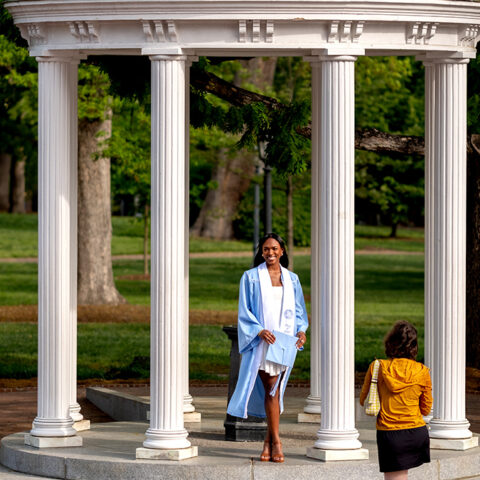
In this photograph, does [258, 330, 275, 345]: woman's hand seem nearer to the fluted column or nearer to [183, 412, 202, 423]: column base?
the fluted column

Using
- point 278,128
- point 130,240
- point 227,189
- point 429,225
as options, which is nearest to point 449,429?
point 429,225

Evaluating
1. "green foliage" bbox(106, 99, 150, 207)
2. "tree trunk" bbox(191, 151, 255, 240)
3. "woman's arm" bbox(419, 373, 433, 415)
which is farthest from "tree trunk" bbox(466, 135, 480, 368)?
"tree trunk" bbox(191, 151, 255, 240)

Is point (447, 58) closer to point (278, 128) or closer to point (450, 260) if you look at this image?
point (450, 260)

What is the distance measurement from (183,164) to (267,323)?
1460 mm

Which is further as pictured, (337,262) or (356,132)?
(356,132)

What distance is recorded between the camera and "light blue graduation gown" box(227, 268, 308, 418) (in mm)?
10523

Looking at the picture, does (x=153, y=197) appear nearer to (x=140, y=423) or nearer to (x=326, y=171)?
(x=326, y=171)

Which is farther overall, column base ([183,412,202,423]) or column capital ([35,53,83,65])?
column base ([183,412,202,423])

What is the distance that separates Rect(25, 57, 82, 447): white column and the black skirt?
3.30m

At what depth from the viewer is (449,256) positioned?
36.7ft

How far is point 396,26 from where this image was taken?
10617 mm

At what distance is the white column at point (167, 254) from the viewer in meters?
10.4

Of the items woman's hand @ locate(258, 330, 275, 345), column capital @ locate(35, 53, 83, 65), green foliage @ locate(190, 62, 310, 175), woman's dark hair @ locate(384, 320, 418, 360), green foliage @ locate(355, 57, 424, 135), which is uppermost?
green foliage @ locate(355, 57, 424, 135)

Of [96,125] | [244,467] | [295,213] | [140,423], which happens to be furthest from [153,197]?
[295,213]
